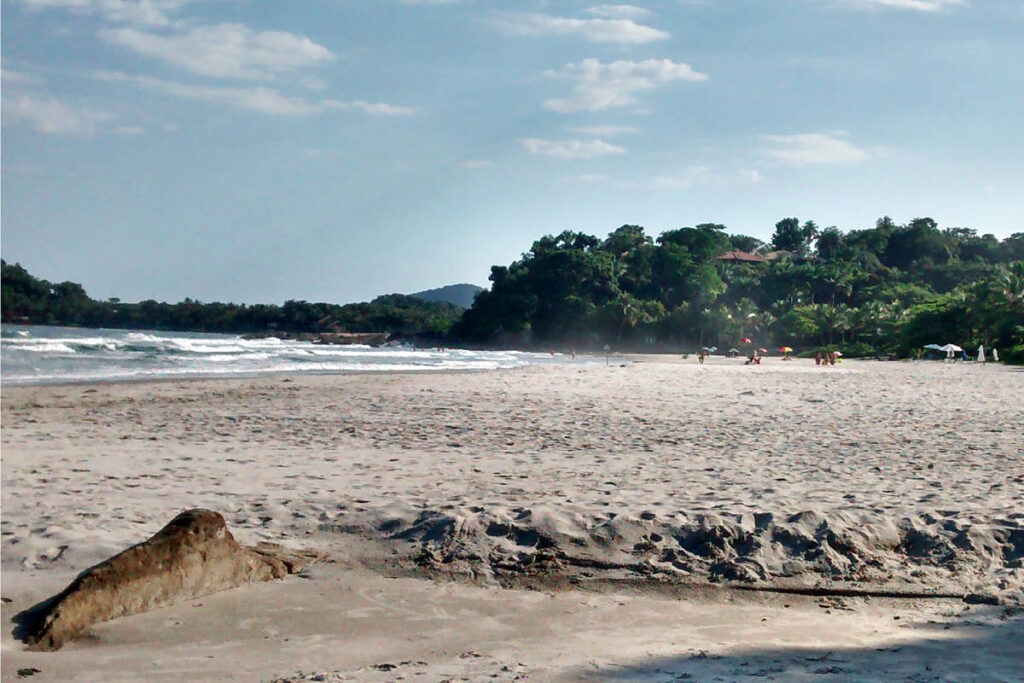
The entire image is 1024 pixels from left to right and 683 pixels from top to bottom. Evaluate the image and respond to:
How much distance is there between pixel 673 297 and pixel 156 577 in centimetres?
10037

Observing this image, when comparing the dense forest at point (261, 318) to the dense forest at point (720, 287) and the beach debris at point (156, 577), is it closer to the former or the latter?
the dense forest at point (720, 287)

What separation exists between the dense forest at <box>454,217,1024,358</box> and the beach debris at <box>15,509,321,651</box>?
60.9 m

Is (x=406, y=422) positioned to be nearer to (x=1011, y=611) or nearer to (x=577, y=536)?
(x=577, y=536)

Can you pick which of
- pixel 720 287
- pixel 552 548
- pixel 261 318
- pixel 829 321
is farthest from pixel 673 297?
pixel 552 548

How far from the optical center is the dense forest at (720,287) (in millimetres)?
75156

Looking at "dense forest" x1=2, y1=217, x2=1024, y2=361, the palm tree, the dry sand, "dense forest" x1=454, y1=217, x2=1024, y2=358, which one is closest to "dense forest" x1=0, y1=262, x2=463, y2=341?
"dense forest" x1=2, y1=217, x2=1024, y2=361

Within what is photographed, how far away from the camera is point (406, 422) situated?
12070mm

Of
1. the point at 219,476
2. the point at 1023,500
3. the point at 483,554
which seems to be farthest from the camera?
the point at 219,476

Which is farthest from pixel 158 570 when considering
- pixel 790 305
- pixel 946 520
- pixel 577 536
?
pixel 790 305

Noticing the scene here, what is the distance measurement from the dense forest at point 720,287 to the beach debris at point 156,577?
60939mm

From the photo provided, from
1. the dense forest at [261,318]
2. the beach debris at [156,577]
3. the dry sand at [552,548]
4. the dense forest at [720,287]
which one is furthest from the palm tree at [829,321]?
the beach debris at [156,577]

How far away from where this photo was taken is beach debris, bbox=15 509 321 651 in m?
4.00

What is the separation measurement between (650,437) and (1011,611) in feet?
19.9

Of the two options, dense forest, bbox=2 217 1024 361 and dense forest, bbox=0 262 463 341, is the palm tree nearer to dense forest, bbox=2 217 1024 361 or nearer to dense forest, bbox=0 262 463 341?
dense forest, bbox=2 217 1024 361
